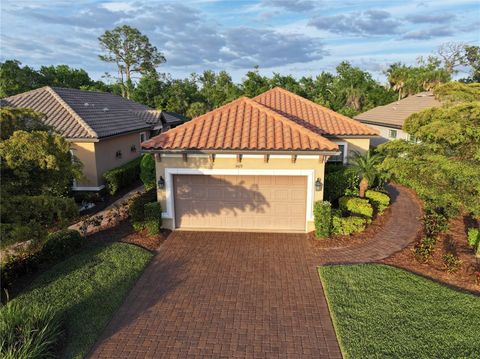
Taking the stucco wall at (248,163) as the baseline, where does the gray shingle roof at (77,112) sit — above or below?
above

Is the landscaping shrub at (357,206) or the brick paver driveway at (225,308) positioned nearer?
the brick paver driveway at (225,308)

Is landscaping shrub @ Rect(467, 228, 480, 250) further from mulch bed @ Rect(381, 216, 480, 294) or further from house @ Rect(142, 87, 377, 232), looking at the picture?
house @ Rect(142, 87, 377, 232)

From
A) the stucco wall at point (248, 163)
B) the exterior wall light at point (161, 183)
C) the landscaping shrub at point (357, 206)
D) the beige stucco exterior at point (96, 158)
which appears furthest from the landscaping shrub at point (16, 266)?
the landscaping shrub at point (357, 206)

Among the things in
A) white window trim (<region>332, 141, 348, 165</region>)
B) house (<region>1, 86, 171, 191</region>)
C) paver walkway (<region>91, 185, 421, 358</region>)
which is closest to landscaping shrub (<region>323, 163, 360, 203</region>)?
white window trim (<region>332, 141, 348, 165</region>)

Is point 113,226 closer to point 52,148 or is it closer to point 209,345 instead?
point 52,148

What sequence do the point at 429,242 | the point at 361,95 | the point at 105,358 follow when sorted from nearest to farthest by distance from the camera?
1. the point at 105,358
2. the point at 429,242
3. the point at 361,95

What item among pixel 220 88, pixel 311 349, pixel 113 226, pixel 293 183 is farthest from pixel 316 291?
pixel 220 88

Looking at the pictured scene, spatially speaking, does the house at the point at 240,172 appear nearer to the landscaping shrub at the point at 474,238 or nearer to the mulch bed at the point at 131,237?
the mulch bed at the point at 131,237
